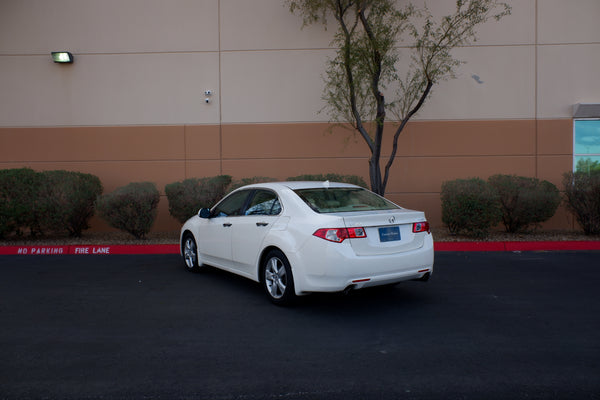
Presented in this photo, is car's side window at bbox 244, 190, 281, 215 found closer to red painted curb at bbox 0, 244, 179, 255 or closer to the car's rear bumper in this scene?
the car's rear bumper

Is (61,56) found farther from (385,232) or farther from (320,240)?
(385,232)

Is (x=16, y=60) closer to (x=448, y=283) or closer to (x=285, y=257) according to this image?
(x=285, y=257)

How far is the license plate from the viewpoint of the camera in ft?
17.4

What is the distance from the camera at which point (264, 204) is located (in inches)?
247

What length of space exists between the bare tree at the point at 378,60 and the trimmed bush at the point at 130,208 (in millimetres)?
5011

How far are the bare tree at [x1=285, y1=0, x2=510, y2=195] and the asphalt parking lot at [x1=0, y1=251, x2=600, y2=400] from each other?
5067 millimetres

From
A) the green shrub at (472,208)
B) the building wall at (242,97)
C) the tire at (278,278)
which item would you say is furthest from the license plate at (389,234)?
the building wall at (242,97)

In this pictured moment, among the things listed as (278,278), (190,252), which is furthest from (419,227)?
(190,252)

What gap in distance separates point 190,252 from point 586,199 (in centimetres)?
884

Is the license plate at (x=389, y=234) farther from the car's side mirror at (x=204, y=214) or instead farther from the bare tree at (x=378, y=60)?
the bare tree at (x=378, y=60)

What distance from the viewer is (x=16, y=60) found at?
12938 mm

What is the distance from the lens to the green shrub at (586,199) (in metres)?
10.6

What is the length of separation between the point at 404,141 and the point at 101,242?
8030 millimetres

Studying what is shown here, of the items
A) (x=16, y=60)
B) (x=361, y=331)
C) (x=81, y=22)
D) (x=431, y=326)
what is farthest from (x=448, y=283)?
(x=16, y=60)
